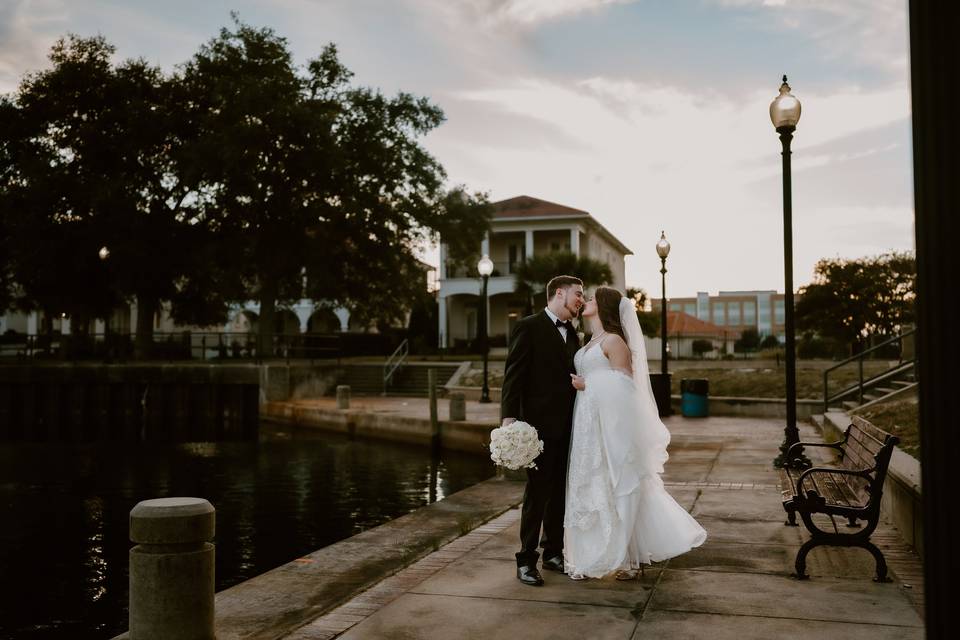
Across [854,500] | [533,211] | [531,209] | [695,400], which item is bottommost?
[695,400]

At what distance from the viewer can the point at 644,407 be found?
19.7ft

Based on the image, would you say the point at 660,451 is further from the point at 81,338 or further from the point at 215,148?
the point at 81,338

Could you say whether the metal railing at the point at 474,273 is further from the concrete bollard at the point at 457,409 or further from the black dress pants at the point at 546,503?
the black dress pants at the point at 546,503

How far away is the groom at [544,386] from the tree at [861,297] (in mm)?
49163

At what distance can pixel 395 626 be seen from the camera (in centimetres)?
475

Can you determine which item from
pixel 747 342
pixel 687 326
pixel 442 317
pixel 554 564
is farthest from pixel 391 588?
pixel 687 326

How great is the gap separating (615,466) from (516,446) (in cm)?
77

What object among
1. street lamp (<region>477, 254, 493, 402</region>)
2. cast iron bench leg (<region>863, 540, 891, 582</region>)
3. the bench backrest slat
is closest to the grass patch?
the bench backrest slat

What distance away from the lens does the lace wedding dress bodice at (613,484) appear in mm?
5707

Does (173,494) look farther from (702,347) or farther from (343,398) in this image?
(702,347)

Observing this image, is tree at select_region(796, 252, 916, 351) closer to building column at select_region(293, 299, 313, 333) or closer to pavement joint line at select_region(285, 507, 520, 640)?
building column at select_region(293, 299, 313, 333)

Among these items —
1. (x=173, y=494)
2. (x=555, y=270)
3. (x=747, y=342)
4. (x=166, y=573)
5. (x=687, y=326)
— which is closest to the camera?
(x=166, y=573)

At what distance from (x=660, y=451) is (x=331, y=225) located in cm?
3057

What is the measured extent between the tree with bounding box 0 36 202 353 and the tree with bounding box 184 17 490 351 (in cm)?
204
